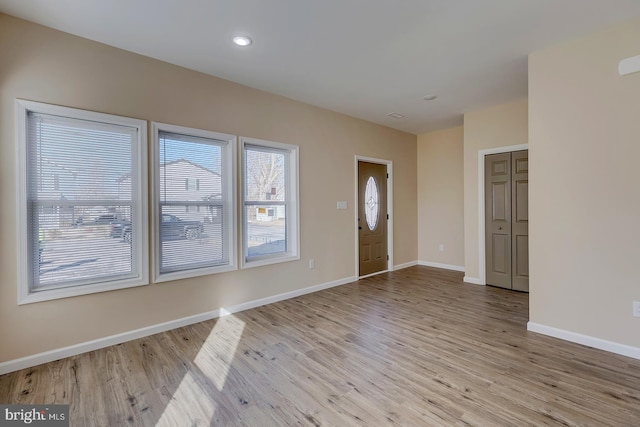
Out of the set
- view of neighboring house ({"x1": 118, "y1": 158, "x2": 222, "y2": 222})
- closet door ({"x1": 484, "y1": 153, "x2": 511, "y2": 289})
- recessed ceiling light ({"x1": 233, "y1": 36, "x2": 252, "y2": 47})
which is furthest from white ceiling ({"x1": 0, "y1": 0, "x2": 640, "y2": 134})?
closet door ({"x1": 484, "y1": 153, "x2": 511, "y2": 289})

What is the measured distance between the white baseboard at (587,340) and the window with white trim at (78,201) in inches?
157

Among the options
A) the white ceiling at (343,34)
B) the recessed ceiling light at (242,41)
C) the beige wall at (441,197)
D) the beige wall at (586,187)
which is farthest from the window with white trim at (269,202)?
the beige wall at (441,197)

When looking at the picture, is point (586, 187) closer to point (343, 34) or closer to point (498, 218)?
point (498, 218)

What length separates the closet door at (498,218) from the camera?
439 centimetres

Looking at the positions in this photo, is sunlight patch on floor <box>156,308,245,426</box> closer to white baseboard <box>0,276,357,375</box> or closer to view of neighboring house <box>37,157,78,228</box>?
Result: white baseboard <box>0,276,357,375</box>

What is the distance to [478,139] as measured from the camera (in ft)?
15.1

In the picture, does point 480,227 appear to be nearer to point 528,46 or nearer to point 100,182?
point 528,46

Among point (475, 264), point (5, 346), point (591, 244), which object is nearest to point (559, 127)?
point (591, 244)

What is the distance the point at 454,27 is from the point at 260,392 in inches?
128

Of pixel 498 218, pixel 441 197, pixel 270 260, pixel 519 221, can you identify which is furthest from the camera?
pixel 441 197

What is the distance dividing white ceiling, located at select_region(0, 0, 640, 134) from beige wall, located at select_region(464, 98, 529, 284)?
2.33 feet

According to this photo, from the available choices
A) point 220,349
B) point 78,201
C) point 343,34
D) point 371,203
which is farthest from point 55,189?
point 371,203

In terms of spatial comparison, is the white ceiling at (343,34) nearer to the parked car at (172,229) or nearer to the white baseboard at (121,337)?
the parked car at (172,229)

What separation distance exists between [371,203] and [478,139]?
2.02 meters
